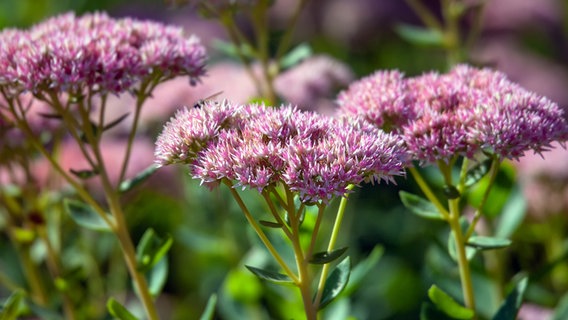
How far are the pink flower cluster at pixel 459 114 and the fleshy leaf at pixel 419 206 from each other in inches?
6.0

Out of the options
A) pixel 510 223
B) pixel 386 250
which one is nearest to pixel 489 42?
pixel 386 250

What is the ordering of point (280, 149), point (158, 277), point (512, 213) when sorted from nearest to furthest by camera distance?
1. point (280, 149)
2. point (158, 277)
3. point (512, 213)

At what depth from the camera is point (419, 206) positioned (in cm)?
156

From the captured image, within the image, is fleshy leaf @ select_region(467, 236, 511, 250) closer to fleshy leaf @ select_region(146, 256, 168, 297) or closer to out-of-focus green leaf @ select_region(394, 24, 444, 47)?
fleshy leaf @ select_region(146, 256, 168, 297)

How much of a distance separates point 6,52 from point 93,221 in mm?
350

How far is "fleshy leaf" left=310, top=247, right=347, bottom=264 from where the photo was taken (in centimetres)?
125

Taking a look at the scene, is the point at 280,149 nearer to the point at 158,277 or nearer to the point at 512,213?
the point at 158,277

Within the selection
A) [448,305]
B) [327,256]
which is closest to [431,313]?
[448,305]

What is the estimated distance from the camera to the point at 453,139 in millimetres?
1315

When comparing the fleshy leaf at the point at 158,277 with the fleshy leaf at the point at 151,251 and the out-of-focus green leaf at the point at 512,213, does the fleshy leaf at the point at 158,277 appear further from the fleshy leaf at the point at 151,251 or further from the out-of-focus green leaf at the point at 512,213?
the out-of-focus green leaf at the point at 512,213

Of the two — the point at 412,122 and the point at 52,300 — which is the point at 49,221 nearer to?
the point at 52,300

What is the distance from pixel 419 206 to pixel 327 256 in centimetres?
33

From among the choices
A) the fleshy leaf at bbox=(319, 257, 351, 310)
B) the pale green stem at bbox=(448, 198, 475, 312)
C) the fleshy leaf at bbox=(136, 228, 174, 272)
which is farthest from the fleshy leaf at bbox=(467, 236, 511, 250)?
the fleshy leaf at bbox=(136, 228, 174, 272)

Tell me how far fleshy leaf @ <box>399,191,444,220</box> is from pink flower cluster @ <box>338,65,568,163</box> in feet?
0.50
